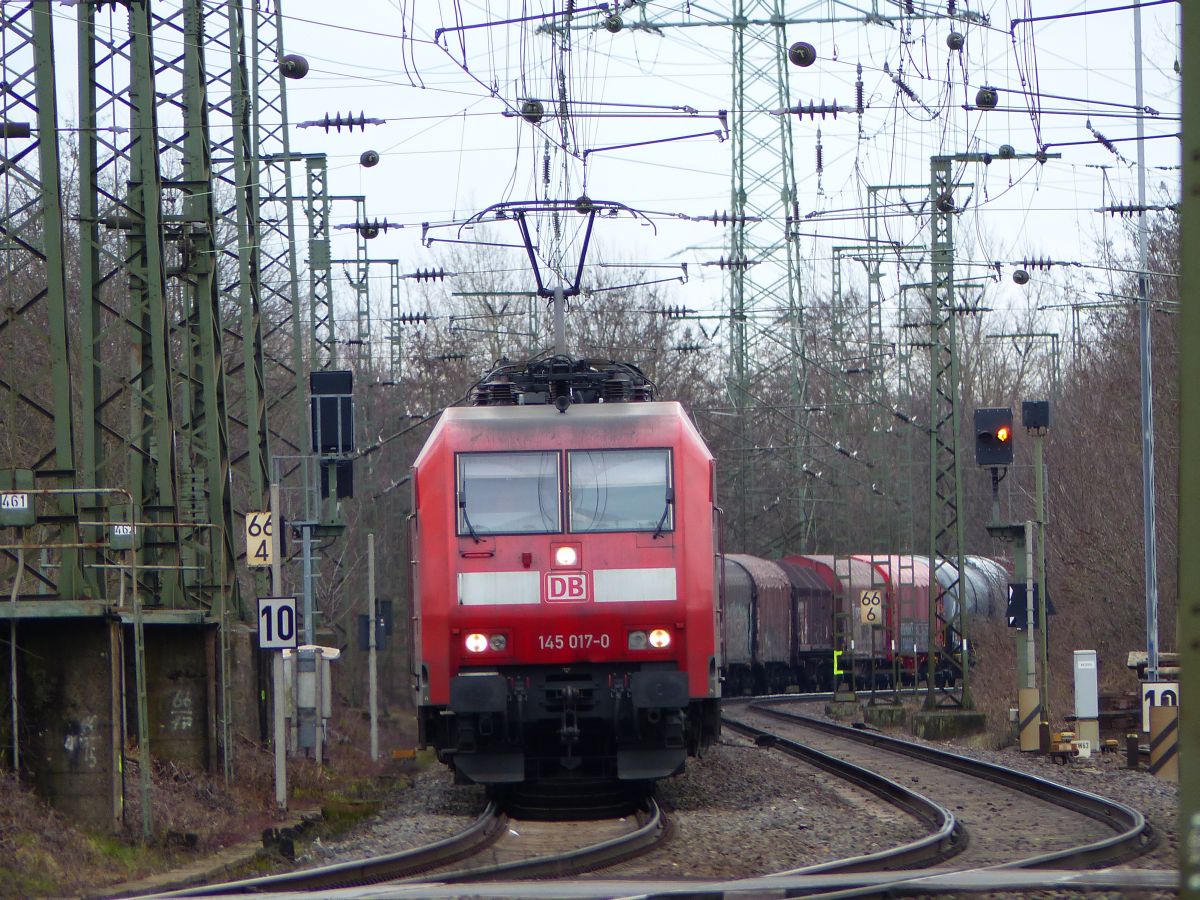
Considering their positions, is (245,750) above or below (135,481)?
below

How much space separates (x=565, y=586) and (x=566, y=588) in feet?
0.06

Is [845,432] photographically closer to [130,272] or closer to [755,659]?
[755,659]

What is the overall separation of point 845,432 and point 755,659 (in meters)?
15.3

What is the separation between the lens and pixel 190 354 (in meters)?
18.6

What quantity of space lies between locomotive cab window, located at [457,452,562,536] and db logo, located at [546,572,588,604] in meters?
0.40

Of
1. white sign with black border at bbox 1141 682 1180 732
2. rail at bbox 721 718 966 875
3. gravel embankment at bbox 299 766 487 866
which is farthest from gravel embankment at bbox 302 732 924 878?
white sign with black border at bbox 1141 682 1180 732

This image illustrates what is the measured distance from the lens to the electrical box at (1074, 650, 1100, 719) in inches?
840

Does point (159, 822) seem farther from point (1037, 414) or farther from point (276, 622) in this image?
point (1037, 414)

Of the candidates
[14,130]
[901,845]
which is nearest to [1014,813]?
Result: [901,845]

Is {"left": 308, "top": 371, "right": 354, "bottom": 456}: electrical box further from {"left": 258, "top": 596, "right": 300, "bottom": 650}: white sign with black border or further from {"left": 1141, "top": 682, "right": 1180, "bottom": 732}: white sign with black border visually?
{"left": 1141, "top": 682, "right": 1180, "bottom": 732}: white sign with black border

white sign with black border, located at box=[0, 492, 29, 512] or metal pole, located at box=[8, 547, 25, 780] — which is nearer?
metal pole, located at box=[8, 547, 25, 780]

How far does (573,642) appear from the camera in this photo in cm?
1323

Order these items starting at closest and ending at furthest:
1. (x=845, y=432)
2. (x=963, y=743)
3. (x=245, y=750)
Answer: (x=245, y=750) < (x=963, y=743) < (x=845, y=432)

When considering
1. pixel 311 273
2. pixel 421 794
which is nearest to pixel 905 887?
pixel 421 794
